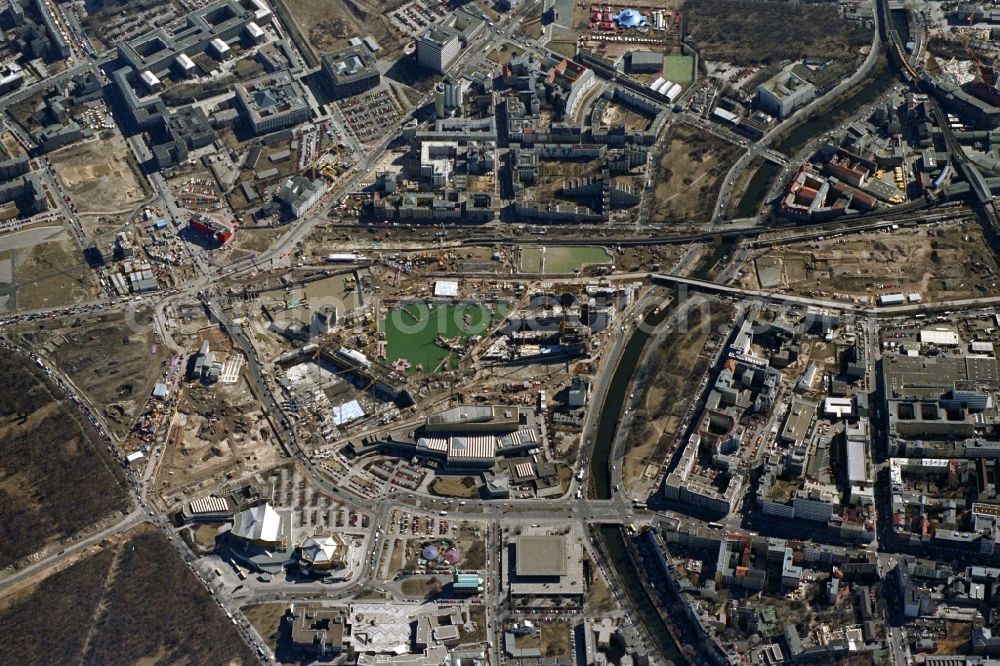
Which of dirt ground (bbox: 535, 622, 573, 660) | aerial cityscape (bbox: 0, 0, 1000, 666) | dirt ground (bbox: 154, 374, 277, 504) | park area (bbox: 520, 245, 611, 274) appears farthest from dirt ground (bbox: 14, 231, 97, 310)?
dirt ground (bbox: 535, 622, 573, 660)

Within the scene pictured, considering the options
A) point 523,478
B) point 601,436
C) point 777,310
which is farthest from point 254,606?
point 777,310

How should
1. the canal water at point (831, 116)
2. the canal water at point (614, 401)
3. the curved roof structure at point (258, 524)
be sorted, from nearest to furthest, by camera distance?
the curved roof structure at point (258, 524), the canal water at point (614, 401), the canal water at point (831, 116)

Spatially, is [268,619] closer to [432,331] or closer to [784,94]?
[432,331]

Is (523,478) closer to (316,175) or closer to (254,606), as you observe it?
(254,606)

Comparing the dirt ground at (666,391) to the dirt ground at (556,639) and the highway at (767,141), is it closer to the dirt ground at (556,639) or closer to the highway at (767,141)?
the highway at (767,141)

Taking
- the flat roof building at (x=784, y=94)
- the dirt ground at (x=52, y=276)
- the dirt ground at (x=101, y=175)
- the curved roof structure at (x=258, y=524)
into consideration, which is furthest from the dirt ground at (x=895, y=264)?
the dirt ground at (x=52, y=276)

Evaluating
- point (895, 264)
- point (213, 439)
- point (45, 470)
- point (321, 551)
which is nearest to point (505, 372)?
point (321, 551)

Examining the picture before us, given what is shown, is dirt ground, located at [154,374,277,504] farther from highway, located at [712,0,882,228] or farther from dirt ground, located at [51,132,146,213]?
highway, located at [712,0,882,228]
